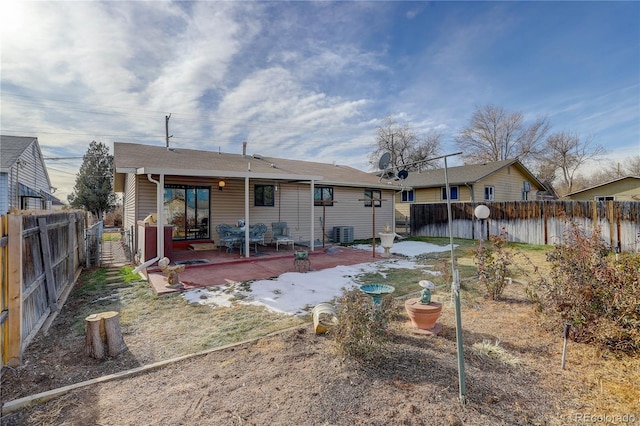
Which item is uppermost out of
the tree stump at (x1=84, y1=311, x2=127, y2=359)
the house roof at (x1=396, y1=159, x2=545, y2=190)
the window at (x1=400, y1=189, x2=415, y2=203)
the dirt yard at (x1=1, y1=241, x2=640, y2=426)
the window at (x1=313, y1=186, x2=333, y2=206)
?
the house roof at (x1=396, y1=159, x2=545, y2=190)

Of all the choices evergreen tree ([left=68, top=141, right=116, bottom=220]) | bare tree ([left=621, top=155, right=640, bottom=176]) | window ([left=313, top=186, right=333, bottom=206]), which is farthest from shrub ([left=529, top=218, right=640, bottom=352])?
bare tree ([left=621, top=155, right=640, bottom=176])

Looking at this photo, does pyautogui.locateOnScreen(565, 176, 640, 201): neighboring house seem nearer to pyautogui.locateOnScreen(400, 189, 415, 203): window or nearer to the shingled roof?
the shingled roof

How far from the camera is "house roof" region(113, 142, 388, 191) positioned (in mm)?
8094

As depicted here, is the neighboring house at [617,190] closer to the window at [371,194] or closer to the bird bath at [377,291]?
the window at [371,194]

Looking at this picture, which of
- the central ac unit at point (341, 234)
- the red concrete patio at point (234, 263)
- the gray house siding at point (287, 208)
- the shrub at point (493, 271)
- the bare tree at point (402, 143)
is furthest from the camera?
the bare tree at point (402, 143)

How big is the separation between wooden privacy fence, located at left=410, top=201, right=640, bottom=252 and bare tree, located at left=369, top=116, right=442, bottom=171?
57.7 feet

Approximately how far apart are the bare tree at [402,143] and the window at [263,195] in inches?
928

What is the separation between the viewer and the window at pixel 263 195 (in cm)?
1112

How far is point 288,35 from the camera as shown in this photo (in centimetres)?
935

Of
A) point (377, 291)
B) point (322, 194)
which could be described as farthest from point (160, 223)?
point (322, 194)

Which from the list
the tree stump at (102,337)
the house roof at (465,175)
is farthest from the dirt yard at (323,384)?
the house roof at (465,175)

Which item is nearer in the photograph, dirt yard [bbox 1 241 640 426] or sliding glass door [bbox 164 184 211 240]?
dirt yard [bbox 1 241 640 426]

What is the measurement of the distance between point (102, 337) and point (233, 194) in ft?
Answer: 25.1

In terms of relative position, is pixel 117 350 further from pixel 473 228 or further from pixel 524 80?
pixel 524 80
